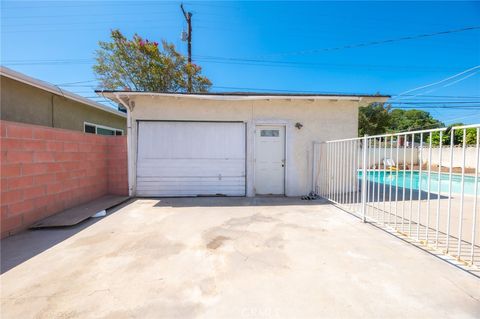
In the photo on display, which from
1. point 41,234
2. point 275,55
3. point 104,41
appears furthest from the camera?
point 275,55

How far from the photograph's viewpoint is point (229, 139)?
259 inches

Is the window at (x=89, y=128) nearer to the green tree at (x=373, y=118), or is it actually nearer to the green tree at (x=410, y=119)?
the green tree at (x=373, y=118)

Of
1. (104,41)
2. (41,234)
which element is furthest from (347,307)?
(104,41)

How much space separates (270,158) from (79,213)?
5.01 metres

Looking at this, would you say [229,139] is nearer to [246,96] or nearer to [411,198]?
[246,96]

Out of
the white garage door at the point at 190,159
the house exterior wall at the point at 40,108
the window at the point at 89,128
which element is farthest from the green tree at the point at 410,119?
the house exterior wall at the point at 40,108

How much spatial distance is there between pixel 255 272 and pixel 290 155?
4.60 meters

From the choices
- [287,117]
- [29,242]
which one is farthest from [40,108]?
[287,117]

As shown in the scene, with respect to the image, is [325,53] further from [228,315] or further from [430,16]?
[228,315]

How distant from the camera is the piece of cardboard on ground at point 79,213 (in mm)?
3982

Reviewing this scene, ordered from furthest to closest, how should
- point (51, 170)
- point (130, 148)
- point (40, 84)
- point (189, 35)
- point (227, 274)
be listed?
point (189, 35)
point (130, 148)
point (40, 84)
point (51, 170)
point (227, 274)

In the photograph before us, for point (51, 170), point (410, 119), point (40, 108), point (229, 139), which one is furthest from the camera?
point (410, 119)

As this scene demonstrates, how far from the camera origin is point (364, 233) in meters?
3.66

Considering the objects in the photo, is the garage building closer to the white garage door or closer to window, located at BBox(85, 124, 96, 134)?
the white garage door
